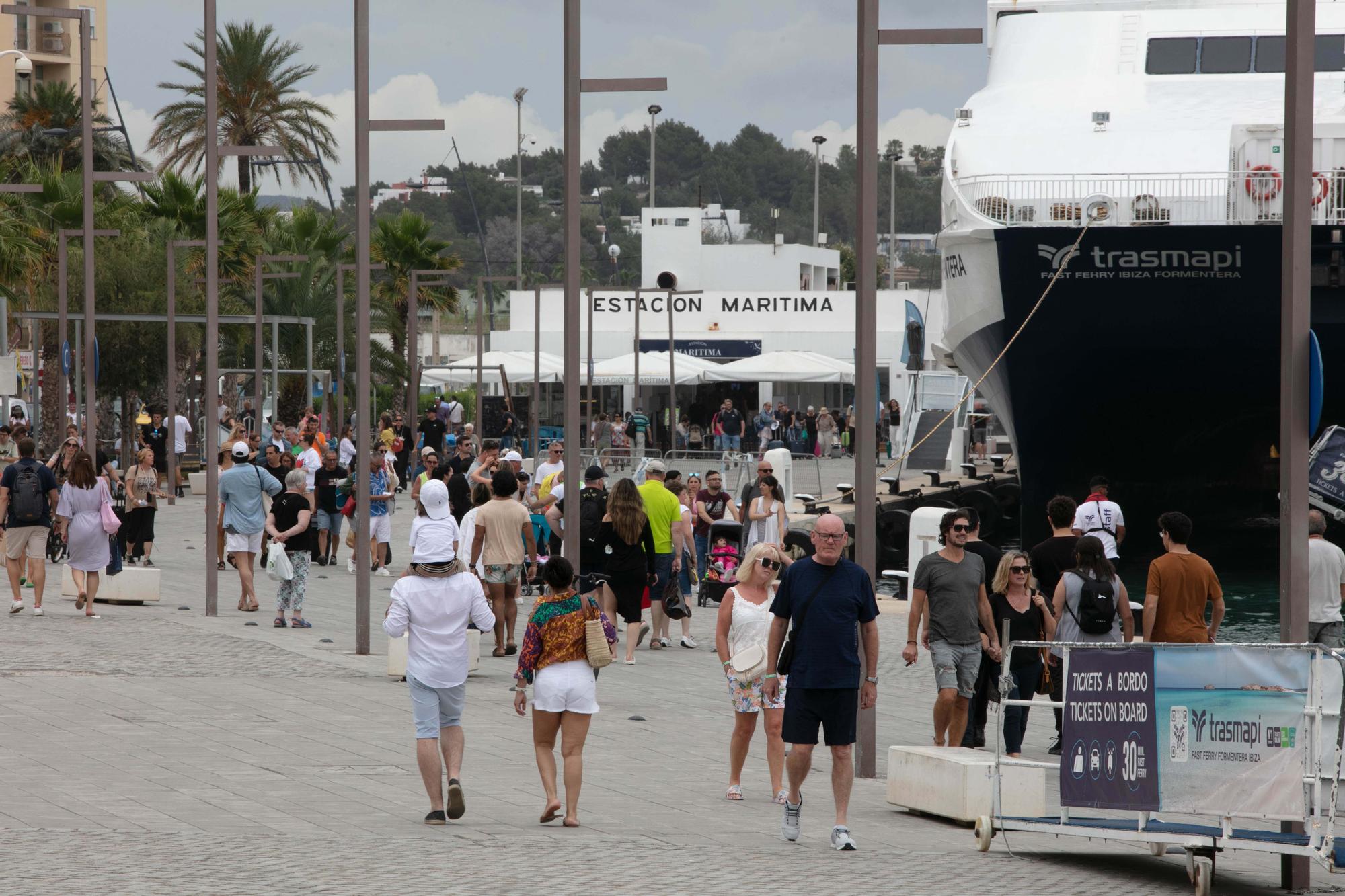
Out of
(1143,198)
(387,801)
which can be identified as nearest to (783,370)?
(1143,198)

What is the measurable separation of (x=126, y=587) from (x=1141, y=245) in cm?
1446

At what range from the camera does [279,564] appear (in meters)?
16.9

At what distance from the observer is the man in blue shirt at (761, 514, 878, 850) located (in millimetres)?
8484

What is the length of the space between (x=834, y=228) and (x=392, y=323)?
13049 centimetres

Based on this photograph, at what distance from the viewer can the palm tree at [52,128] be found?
49.7 metres

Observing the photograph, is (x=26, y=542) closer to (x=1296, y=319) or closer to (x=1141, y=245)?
(x=1296, y=319)

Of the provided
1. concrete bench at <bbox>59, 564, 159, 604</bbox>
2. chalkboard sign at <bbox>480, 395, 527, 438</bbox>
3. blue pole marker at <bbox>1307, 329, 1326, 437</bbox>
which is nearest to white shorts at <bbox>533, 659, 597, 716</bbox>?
blue pole marker at <bbox>1307, 329, 1326, 437</bbox>

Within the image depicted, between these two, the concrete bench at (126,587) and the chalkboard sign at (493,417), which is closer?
the concrete bench at (126,587)

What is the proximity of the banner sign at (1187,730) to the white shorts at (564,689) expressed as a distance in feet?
7.41

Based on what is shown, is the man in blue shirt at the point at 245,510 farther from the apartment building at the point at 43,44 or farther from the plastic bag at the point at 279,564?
the apartment building at the point at 43,44

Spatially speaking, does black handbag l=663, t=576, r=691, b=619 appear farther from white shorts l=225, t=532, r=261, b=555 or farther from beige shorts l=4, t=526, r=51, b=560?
beige shorts l=4, t=526, r=51, b=560

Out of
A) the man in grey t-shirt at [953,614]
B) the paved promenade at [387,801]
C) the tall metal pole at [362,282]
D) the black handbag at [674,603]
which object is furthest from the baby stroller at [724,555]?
the man in grey t-shirt at [953,614]

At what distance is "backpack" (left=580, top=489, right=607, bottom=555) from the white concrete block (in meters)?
6.29

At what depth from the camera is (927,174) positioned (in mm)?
199750
